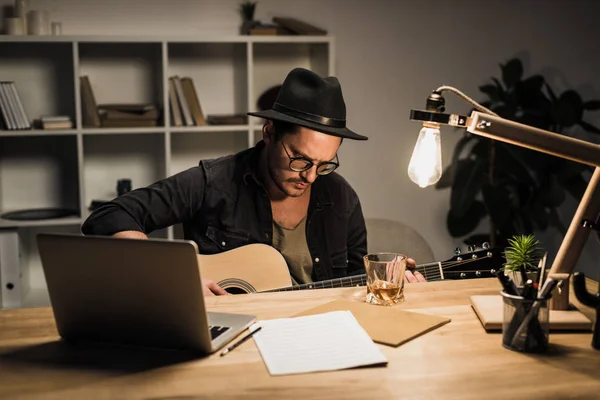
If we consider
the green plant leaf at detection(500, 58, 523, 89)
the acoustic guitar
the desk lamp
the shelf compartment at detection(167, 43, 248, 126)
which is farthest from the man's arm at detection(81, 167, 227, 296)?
the green plant leaf at detection(500, 58, 523, 89)

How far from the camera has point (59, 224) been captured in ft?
11.7

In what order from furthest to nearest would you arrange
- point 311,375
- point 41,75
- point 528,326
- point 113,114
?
point 41,75 < point 113,114 < point 528,326 < point 311,375

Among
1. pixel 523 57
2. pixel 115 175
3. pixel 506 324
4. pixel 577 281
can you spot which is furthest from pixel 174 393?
pixel 523 57

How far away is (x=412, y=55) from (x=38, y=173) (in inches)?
85.6

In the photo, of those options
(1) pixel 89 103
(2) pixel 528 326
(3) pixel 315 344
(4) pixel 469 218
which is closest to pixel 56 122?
(1) pixel 89 103

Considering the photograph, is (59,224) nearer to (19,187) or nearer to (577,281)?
(19,187)

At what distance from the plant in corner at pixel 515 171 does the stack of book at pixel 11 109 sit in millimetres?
2237

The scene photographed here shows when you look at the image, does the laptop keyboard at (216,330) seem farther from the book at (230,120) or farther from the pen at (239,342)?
the book at (230,120)

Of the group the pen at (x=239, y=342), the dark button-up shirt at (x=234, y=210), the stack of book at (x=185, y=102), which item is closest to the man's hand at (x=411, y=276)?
the dark button-up shirt at (x=234, y=210)

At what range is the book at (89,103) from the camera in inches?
141

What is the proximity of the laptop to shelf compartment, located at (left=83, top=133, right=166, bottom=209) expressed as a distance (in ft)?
8.21

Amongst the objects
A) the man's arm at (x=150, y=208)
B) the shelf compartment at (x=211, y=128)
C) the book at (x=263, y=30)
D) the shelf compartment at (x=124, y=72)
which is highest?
the book at (x=263, y=30)

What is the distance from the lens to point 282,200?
2463 mm

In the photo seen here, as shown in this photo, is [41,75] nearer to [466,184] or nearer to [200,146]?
[200,146]
